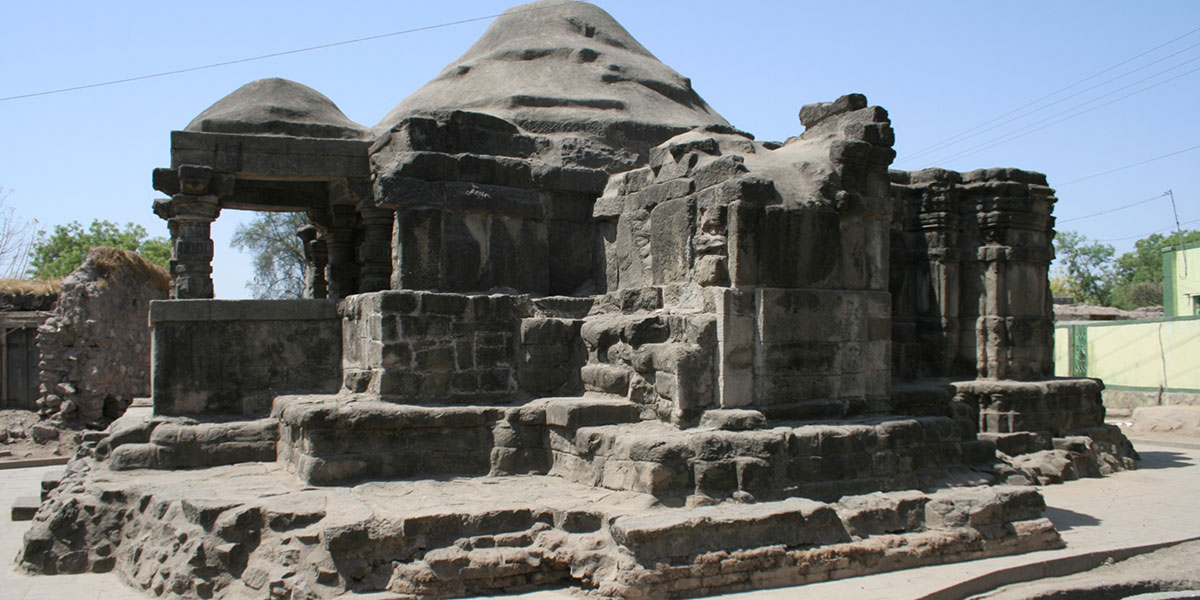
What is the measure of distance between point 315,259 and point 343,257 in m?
1.60

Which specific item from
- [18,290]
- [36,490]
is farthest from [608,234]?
[18,290]

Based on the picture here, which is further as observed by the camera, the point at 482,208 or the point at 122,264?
the point at 122,264

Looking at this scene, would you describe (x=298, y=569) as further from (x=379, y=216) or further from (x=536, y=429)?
(x=379, y=216)

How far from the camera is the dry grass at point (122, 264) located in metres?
15.6

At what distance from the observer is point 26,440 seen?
48.2 ft

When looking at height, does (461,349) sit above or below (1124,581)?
above

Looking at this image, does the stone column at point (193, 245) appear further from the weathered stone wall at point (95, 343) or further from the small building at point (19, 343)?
the small building at point (19, 343)

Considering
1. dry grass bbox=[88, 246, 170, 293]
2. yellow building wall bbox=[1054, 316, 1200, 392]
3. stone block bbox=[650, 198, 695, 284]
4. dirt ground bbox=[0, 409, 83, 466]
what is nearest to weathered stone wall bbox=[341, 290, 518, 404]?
stone block bbox=[650, 198, 695, 284]

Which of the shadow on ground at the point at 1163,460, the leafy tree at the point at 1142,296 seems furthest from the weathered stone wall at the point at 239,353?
the leafy tree at the point at 1142,296

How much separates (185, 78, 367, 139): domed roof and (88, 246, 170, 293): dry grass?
24.6ft

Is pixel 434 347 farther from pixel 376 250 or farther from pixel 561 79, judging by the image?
pixel 561 79

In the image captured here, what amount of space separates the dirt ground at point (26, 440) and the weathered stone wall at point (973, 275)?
11.3m

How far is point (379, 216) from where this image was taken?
30.4 feet

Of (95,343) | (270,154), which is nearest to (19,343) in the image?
(95,343)
